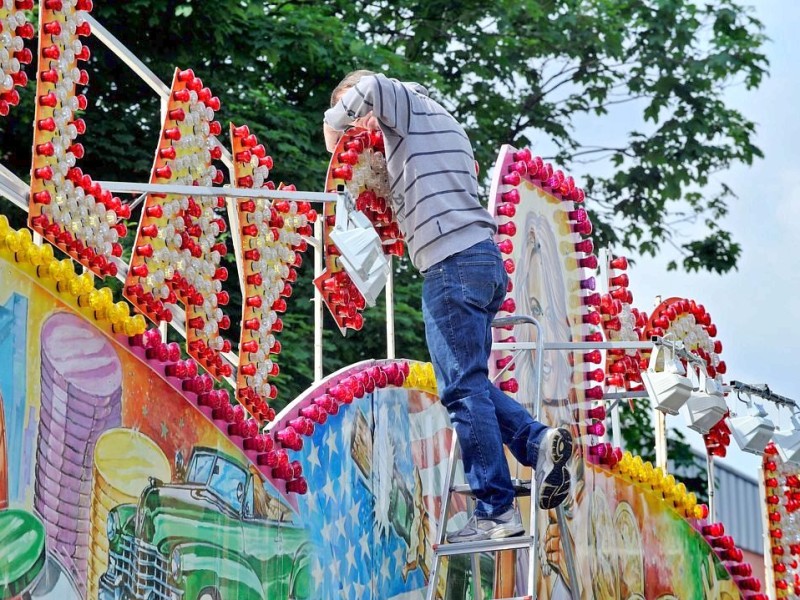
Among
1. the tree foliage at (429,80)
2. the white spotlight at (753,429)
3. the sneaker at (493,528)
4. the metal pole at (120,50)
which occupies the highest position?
the tree foliage at (429,80)

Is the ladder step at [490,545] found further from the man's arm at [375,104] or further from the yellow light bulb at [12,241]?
the yellow light bulb at [12,241]

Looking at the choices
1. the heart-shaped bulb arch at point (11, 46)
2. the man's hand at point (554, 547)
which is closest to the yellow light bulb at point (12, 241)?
the heart-shaped bulb arch at point (11, 46)

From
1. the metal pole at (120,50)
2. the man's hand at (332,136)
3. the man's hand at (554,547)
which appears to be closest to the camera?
the metal pole at (120,50)

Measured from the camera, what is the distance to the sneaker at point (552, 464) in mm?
5180

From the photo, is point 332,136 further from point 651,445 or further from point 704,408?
point 651,445

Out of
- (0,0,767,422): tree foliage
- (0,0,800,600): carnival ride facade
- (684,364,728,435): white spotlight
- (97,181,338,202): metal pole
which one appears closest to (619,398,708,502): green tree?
(0,0,767,422): tree foliage

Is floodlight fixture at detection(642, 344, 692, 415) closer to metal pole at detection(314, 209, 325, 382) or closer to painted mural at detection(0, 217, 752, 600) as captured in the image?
painted mural at detection(0, 217, 752, 600)

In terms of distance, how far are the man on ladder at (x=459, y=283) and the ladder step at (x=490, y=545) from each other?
0.04m

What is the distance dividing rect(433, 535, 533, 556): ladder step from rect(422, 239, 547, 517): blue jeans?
124 mm

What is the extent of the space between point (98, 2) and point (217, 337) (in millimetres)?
7500

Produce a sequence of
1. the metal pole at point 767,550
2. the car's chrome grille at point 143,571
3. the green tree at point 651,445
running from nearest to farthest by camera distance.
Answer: the car's chrome grille at point 143,571 → the metal pole at point 767,550 → the green tree at point 651,445

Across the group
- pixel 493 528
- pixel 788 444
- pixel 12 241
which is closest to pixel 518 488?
pixel 493 528

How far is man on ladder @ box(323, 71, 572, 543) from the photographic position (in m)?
5.23

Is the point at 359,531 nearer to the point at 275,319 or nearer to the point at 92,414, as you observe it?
the point at 275,319
